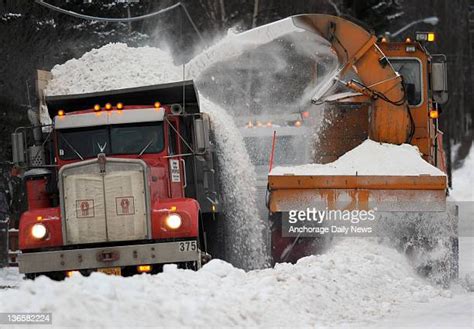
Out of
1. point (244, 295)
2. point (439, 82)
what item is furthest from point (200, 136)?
point (439, 82)

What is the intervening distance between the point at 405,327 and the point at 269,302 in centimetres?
127

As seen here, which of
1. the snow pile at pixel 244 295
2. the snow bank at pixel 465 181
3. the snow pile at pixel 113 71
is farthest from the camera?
the snow bank at pixel 465 181

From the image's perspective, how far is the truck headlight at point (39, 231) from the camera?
39.9 ft

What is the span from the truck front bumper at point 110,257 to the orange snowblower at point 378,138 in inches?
53.8

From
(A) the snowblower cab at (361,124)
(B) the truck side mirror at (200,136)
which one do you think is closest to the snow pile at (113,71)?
(A) the snowblower cab at (361,124)

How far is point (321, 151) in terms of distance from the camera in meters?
15.1

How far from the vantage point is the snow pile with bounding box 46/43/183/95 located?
15.9 meters

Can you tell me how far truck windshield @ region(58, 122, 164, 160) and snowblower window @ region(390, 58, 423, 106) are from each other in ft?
13.3

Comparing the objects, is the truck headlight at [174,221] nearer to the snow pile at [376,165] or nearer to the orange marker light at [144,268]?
the orange marker light at [144,268]

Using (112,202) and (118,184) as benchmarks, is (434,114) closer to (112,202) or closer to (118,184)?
(118,184)

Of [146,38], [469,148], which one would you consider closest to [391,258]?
[146,38]

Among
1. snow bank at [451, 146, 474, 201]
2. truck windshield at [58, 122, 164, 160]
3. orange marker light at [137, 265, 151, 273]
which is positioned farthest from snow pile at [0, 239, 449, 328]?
snow bank at [451, 146, 474, 201]

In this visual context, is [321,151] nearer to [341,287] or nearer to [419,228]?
[419,228]

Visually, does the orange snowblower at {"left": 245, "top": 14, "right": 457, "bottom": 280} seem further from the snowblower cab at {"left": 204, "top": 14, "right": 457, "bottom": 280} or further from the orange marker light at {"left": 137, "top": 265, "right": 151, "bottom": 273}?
the orange marker light at {"left": 137, "top": 265, "right": 151, "bottom": 273}
